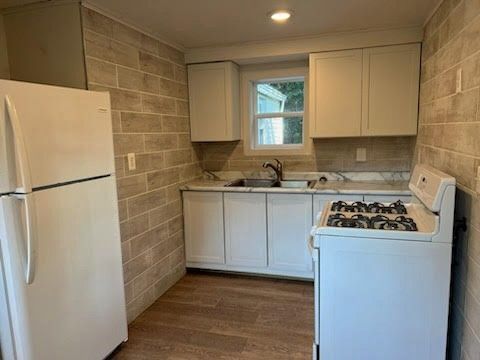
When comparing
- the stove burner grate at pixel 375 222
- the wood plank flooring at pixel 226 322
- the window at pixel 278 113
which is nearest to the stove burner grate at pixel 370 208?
the stove burner grate at pixel 375 222

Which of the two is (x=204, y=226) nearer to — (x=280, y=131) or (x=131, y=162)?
(x=131, y=162)

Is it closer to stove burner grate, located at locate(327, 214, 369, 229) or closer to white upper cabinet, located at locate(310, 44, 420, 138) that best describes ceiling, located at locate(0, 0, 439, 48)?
white upper cabinet, located at locate(310, 44, 420, 138)

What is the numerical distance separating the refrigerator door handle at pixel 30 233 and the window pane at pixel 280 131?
2525 millimetres

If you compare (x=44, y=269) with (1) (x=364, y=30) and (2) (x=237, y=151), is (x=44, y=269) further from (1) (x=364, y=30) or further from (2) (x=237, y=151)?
(1) (x=364, y=30)

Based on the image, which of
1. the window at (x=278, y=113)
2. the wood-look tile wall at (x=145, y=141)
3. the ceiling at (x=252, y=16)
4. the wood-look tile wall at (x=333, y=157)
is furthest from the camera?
the window at (x=278, y=113)

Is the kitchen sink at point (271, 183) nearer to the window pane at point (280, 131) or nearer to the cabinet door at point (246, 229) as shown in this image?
the cabinet door at point (246, 229)

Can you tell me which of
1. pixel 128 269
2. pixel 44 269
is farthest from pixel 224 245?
pixel 44 269

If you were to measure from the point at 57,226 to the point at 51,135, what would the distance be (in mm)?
439

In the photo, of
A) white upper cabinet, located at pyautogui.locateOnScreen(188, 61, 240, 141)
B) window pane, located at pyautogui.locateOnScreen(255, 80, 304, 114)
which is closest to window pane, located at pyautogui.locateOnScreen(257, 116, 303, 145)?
window pane, located at pyautogui.locateOnScreen(255, 80, 304, 114)

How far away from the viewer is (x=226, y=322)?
2.55 m

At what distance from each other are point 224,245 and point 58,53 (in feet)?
6.79

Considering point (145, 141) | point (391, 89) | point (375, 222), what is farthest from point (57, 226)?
point (391, 89)

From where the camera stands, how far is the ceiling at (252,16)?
86.0 inches

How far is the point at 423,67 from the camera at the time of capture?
2703 mm
